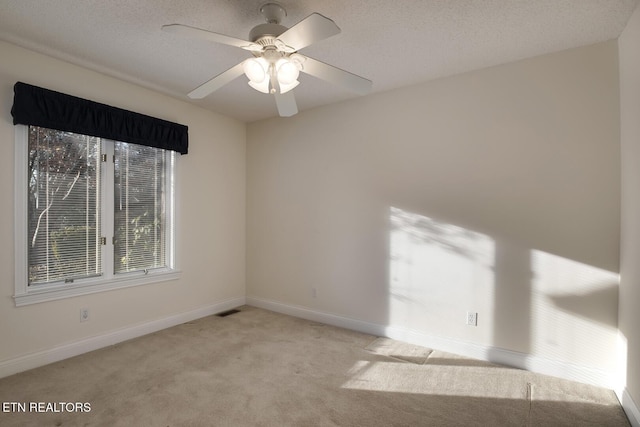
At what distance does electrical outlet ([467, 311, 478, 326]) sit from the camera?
282 cm

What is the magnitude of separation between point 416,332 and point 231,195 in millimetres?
2808

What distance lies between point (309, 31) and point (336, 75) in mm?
417

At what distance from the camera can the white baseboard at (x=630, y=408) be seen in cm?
188

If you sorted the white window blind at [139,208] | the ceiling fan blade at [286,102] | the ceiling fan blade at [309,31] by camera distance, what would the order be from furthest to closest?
the white window blind at [139,208]
the ceiling fan blade at [286,102]
the ceiling fan blade at [309,31]

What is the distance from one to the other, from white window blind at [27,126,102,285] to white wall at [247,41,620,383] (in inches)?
79.4

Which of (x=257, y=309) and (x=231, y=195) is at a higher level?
(x=231, y=195)

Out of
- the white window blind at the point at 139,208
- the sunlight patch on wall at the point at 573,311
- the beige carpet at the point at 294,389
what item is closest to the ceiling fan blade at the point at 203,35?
the white window blind at the point at 139,208

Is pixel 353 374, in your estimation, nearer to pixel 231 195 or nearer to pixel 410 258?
pixel 410 258

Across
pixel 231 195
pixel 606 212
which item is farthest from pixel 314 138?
pixel 606 212

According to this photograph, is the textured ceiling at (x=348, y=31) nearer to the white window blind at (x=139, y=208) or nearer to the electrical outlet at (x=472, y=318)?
the white window blind at (x=139, y=208)

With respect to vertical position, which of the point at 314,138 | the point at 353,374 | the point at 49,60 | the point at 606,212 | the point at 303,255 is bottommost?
the point at 353,374

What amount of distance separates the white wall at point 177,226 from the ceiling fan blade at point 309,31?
2.29m

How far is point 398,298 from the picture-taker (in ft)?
10.6

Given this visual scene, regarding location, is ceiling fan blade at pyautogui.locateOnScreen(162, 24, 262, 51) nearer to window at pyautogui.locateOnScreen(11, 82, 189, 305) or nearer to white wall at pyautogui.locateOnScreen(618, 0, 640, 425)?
window at pyautogui.locateOnScreen(11, 82, 189, 305)
